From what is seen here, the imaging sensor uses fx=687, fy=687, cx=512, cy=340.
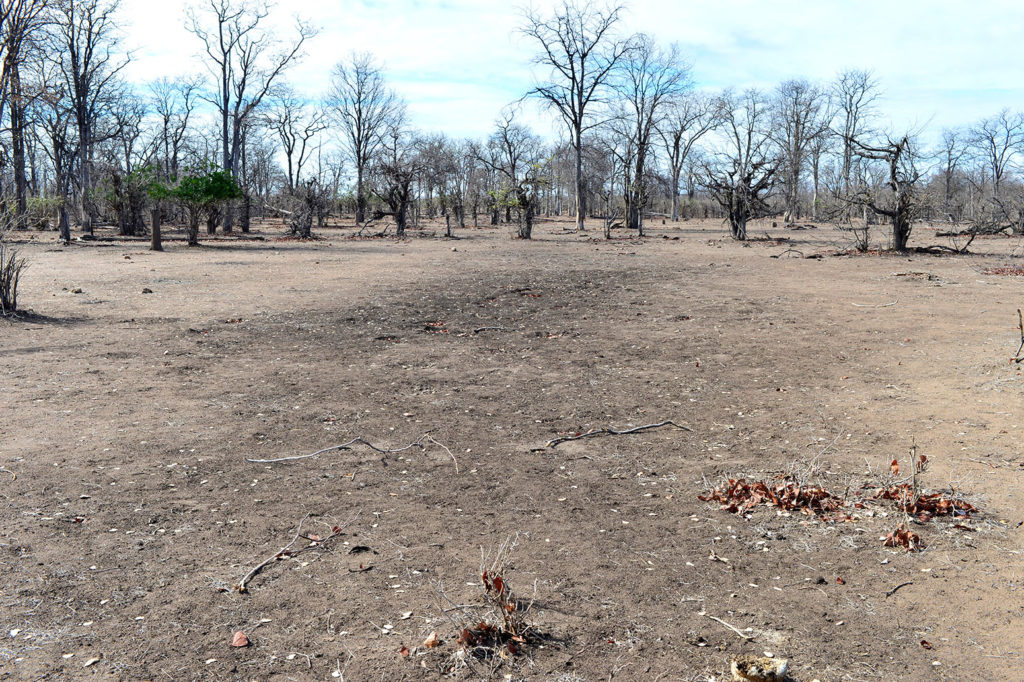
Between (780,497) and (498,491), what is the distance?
189 cm

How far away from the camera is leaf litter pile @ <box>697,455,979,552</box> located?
4.23 metres

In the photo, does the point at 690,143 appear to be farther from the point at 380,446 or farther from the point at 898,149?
the point at 380,446

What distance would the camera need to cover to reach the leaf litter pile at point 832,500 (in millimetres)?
4227

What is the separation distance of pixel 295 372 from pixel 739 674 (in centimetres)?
610

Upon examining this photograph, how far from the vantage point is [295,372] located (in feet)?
25.5

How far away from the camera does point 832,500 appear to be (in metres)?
4.52

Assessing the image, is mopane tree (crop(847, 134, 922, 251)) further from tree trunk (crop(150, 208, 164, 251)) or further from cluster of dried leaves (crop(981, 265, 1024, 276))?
tree trunk (crop(150, 208, 164, 251))

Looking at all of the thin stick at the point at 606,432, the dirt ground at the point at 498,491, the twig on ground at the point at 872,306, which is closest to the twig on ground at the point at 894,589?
the dirt ground at the point at 498,491

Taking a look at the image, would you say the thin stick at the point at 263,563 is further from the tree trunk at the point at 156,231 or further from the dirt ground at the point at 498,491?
the tree trunk at the point at 156,231

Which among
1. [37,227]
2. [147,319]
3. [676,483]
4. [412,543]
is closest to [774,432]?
[676,483]

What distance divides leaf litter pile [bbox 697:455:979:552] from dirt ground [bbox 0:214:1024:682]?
0.26 feet

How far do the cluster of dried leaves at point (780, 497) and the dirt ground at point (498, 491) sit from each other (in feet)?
0.43

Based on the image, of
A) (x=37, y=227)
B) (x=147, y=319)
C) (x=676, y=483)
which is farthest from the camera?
(x=37, y=227)

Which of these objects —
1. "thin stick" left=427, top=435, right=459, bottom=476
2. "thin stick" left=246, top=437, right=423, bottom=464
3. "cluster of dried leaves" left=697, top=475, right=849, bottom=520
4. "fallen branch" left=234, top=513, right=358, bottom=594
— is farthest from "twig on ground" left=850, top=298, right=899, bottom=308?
"fallen branch" left=234, top=513, right=358, bottom=594
